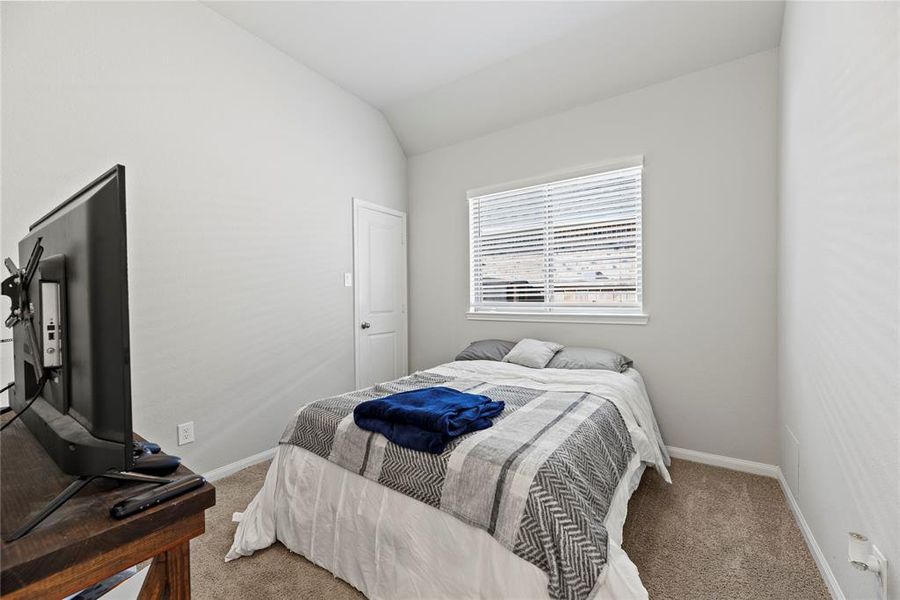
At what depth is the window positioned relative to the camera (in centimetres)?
309

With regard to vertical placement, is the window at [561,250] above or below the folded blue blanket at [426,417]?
above

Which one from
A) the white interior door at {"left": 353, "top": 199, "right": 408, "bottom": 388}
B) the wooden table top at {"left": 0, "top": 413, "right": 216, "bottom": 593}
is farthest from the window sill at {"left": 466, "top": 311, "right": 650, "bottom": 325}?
the wooden table top at {"left": 0, "top": 413, "right": 216, "bottom": 593}

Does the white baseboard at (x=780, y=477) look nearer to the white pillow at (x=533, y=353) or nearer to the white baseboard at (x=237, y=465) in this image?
the white pillow at (x=533, y=353)

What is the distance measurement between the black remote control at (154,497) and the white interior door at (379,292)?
112 inches

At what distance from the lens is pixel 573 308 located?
3.35 m

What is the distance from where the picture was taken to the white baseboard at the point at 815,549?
1.52 meters

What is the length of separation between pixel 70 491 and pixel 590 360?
2735mm

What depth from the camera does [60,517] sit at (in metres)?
0.69

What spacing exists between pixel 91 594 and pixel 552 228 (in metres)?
3.33

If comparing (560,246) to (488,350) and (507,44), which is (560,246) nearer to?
(488,350)

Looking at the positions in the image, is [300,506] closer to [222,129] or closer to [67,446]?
[67,446]

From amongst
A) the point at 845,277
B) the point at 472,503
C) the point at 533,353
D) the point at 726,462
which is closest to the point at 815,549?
the point at 726,462

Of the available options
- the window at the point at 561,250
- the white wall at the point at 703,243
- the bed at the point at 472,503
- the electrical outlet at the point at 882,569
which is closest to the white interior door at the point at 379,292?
the window at the point at 561,250

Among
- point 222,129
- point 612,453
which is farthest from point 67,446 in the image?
point 222,129
